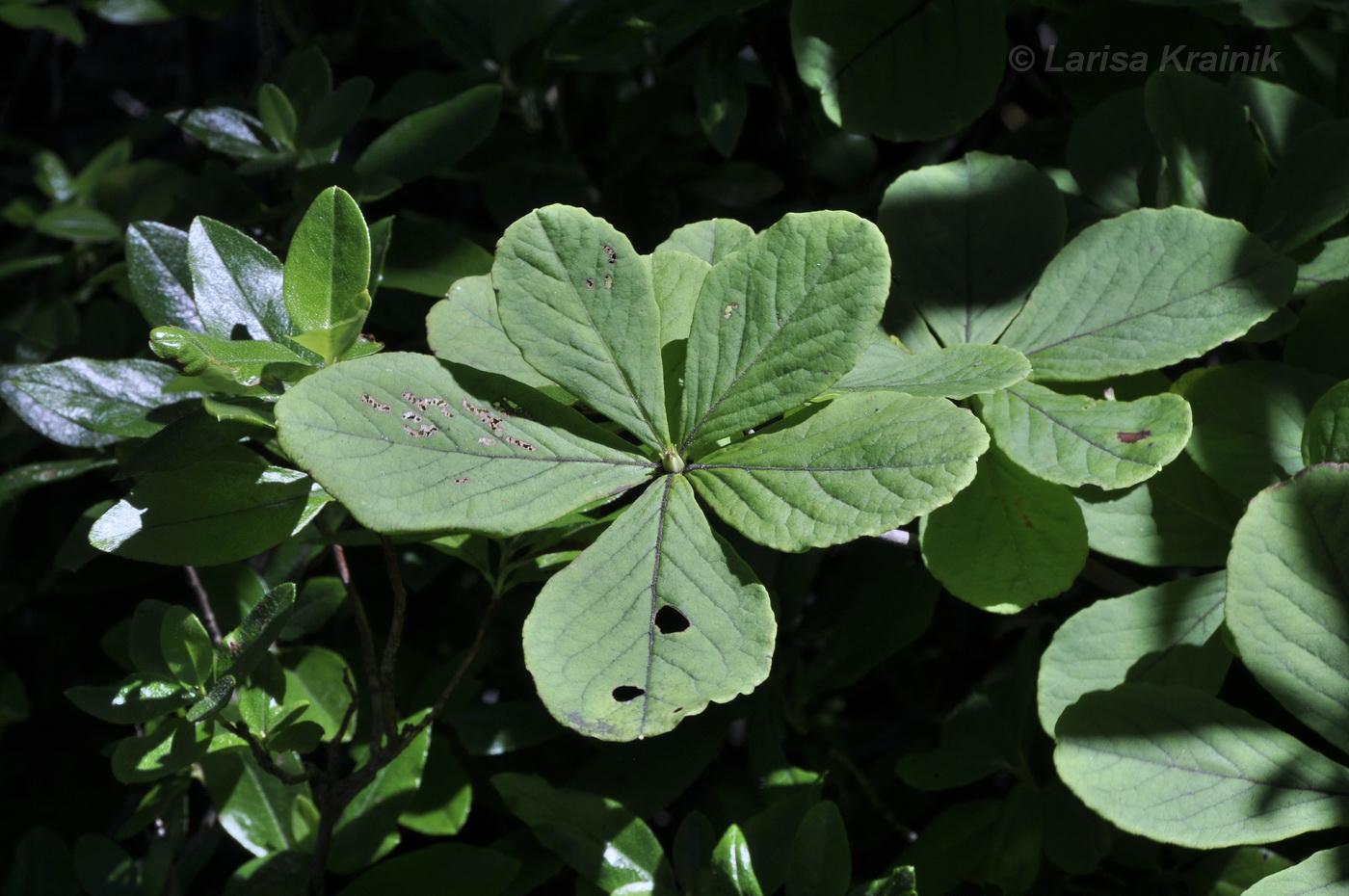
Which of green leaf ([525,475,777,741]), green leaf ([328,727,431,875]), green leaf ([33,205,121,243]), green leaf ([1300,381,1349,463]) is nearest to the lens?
green leaf ([525,475,777,741])

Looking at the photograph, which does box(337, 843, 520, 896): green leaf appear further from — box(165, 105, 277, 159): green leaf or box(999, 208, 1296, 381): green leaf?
box(165, 105, 277, 159): green leaf

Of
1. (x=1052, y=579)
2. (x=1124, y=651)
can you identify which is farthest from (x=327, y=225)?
(x=1124, y=651)

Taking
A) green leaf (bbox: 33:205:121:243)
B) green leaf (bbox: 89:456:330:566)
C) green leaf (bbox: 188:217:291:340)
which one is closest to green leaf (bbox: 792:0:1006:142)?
green leaf (bbox: 188:217:291:340)

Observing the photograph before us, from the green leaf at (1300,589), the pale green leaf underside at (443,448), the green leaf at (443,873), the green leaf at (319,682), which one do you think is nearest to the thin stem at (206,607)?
the green leaf at (319,682)

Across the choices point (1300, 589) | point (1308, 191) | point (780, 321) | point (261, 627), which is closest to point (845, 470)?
point (780, 321)

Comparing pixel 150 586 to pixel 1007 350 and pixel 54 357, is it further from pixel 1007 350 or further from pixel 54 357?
pixel 1007 350
